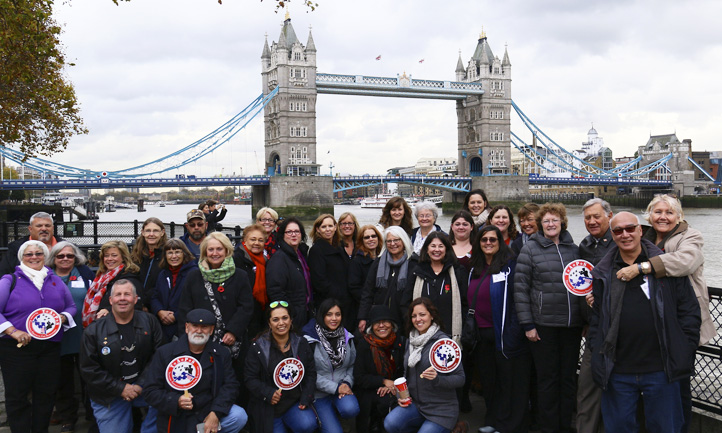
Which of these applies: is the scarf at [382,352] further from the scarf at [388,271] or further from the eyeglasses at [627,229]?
the eyeglasses at [627,229]

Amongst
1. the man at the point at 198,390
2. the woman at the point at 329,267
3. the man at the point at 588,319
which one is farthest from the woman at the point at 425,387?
the woman at the point at 329,267

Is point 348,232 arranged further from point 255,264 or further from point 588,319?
point 588,319

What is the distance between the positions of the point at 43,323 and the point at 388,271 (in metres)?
2.16

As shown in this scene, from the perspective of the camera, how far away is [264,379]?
3.38 metres

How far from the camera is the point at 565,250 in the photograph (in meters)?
3.49

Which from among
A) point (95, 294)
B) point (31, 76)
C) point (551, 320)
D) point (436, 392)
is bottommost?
point (436, 392)

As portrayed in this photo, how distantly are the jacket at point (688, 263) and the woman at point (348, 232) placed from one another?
85.6 inches

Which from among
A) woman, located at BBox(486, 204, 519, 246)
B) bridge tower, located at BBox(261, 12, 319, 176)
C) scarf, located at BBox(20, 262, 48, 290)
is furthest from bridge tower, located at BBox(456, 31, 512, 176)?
scarf, located at BBox(20, 262, 48, 290)

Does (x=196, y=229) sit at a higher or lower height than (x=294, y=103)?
lower

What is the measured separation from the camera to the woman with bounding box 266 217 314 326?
385 cm

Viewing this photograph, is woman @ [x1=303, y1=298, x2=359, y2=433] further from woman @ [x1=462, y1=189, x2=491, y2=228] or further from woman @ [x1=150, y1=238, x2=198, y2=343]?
woman @ [x1=462, y1=189, x2=491, y2=228]

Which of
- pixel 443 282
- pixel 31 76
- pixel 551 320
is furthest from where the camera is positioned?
pixel 31 76

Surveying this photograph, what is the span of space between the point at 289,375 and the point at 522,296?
146cm

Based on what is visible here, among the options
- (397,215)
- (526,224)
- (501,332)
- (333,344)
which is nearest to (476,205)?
(526,224)
